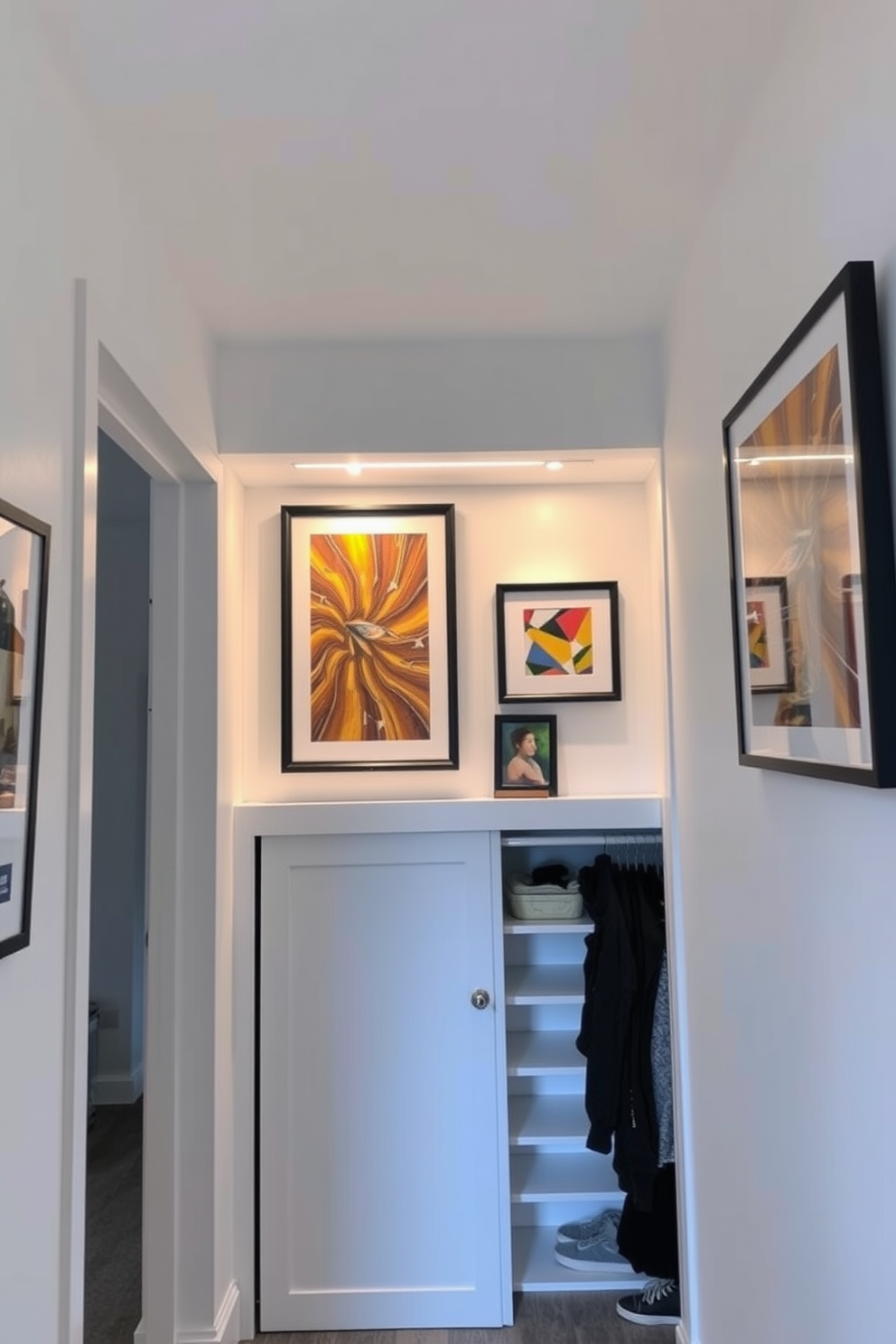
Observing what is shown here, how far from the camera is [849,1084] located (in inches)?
47.9

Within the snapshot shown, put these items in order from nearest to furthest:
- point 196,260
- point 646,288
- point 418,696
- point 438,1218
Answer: point 196,260 → point 646,288 → point 438,1218 → point 418,696

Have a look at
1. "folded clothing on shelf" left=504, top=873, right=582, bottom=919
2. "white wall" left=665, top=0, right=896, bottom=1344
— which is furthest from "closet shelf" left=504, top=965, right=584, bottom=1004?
"white wall" left=665, top=0, right=896, bottom=1344

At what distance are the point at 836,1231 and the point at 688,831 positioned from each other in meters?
1.01

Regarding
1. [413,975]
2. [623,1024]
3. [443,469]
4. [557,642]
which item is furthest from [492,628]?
[623,1024]

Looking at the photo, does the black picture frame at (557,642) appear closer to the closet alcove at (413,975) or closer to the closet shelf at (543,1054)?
the closet alcove at (413,975)

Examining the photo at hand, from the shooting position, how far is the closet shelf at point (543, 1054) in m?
2.54

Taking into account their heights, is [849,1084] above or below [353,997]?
above

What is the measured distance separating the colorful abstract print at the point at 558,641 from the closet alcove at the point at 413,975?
111 mm

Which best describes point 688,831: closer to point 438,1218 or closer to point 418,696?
point 418,696

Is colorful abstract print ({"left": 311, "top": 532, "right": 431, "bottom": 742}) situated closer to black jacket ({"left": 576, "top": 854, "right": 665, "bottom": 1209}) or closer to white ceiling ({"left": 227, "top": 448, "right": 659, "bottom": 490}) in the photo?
white ceiling ({"left": 227, "top": 448, "right": 659, "bottom": 490})

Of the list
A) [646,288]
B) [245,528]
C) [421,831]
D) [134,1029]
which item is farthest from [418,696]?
[134,1029]

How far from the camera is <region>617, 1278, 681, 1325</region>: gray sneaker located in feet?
7.97

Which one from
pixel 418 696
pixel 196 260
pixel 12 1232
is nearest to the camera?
pixel 12 1232

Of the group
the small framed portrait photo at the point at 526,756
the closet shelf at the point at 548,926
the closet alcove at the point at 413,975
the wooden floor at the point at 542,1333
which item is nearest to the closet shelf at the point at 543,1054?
the closet alcove at the point at 413,975
